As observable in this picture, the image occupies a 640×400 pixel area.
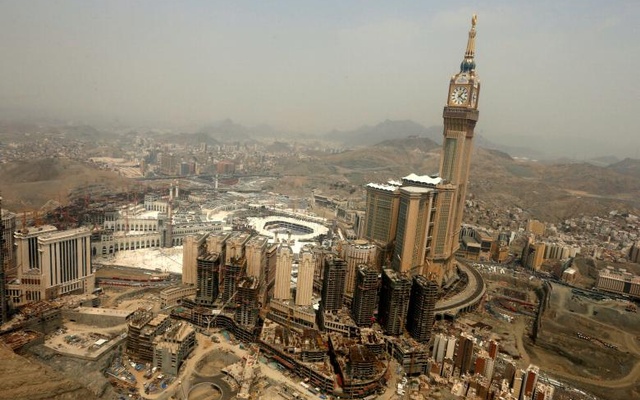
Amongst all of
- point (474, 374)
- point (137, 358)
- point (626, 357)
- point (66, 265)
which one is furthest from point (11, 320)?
point (626, 357)

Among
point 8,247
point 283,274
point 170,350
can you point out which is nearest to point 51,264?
point 8,247

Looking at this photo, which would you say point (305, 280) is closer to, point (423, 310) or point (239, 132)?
point (423, 310)

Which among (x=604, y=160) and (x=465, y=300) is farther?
(x=604, y=160)

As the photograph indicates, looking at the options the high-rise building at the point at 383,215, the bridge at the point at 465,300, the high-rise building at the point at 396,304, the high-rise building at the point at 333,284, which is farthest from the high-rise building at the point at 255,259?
the bridge at the point at 465,300

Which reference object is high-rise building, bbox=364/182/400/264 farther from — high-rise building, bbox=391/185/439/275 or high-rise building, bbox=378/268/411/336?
high-rise building, bbox=378/268/411/336

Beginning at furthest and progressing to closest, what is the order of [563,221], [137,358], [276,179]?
[276,179] → [563,221] → [137,358]

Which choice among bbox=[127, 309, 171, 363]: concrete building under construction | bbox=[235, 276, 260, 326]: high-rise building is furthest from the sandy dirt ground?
bbox=[127, 309, 171, 363]: concrete building under construction

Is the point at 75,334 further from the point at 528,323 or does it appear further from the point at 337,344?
the point at 528,323
